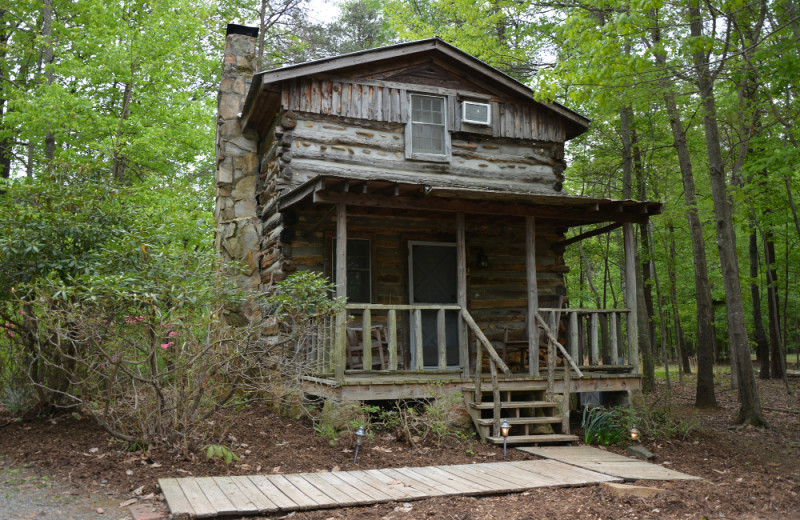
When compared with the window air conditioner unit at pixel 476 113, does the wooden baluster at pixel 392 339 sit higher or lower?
lower

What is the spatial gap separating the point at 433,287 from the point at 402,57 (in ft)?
13.5

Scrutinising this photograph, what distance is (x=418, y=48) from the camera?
1132 cm

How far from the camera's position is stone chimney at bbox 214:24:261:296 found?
39.1 feet

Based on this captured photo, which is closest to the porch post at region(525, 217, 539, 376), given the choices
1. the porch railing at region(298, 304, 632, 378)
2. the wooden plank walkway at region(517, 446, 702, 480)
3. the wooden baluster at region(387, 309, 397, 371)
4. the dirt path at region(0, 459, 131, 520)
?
the porch railing at region(298, 304, 632, 378)

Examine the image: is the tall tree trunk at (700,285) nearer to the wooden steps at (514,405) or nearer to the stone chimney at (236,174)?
the wooden steps at (514,405)

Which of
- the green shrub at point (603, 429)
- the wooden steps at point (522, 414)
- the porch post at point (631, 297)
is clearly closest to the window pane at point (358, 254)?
the wooden steps at point (522, 414)

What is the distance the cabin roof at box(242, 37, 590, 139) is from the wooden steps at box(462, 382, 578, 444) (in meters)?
Answer: 5.51

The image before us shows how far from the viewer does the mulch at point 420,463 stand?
5.27 meters

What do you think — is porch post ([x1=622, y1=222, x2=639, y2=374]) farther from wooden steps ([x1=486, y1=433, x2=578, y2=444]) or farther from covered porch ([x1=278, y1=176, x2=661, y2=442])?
wooden steps ([x1=486, y1=433, x2=578, y2=444])

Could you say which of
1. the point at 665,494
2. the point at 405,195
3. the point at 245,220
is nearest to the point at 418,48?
the point at 405,195

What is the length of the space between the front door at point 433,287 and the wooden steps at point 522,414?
7.27ft

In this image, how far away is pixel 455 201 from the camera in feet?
30.4

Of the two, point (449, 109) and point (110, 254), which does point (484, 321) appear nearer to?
point (449, 109)

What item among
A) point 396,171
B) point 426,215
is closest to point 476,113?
point 396,171
